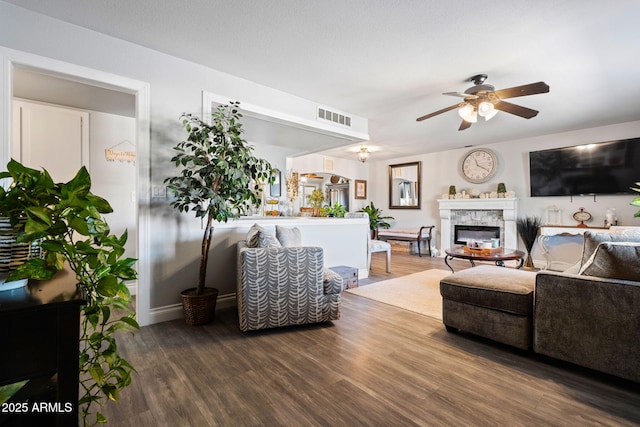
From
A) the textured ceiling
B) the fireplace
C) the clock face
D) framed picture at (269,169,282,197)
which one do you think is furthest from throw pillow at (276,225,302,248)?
the clock face

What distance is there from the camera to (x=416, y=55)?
8.77ft

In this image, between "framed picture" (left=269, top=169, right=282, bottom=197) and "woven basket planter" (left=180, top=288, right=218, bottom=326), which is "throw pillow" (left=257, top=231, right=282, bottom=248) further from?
"framed picture" (left=269, top=169, right=282, bottom=197)

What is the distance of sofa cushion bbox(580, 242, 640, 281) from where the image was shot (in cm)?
175

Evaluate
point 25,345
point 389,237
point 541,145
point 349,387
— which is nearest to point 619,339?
point 349,387

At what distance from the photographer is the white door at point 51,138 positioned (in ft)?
10.4

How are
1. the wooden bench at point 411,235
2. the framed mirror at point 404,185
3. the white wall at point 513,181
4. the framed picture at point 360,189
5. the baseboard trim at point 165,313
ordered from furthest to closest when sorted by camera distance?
the framed picture at point 360,189, the framed mirror at point 404,185, the wooden bench at point 411,235, the white wall at point 513,181, the baseboard trim at point 165,313

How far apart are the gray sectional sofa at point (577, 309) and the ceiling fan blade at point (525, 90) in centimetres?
131

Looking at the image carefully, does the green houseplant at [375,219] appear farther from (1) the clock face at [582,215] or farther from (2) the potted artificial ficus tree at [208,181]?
(2) the potted artificial ficus tree at [208,181]

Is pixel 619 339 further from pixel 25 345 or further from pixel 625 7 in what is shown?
pixel 25 345

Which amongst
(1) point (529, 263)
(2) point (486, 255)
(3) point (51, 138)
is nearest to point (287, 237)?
(2) point (486, 255)

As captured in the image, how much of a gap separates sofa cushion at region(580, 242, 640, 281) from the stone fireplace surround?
4419 mm

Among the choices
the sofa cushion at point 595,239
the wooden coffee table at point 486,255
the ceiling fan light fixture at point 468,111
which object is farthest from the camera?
the wooden coffee table at point 486,255

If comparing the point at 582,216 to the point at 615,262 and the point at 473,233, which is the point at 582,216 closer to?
the point at 473,233

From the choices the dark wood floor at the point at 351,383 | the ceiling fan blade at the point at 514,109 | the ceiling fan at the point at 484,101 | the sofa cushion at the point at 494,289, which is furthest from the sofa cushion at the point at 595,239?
the ceiling fan blade at the point at 514,109
